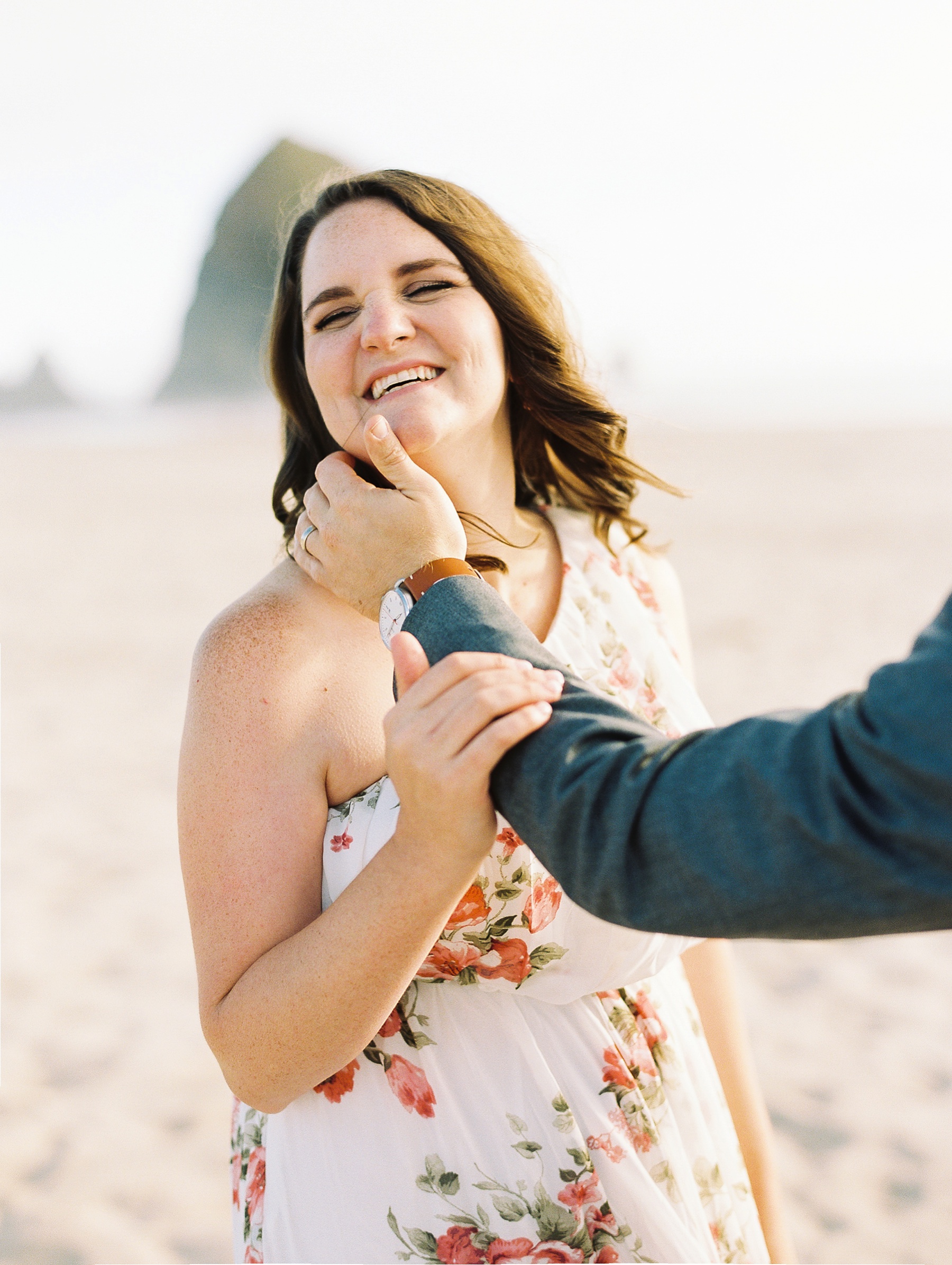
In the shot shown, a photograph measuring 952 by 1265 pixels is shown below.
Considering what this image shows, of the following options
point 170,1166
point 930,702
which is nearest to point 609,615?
point 930,702

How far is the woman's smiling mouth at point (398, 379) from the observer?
200 centimetres

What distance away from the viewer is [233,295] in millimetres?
63562

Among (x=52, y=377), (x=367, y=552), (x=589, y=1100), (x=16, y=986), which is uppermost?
(x=367, y=552)

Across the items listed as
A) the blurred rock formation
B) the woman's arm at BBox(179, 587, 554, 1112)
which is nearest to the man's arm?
the woman's arm at BBox(179, 587, 554, 1112)

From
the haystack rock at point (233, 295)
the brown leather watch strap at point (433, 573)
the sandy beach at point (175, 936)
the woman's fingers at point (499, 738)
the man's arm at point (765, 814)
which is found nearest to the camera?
the man's arm at point (765, 814)

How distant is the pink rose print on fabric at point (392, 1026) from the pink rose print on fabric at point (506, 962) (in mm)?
155

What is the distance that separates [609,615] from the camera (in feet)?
7.27

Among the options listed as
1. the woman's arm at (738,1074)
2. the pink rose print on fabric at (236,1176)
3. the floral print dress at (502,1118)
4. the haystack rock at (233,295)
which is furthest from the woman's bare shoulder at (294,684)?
the haystack rock at (233,295)

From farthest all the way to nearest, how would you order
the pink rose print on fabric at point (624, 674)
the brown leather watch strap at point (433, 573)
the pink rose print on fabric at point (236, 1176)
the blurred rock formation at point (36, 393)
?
the blurred rock formation at point (36, 393)
the pink rose print on fabric at point (624, 674)
the pink rose print on fabric at point (236, 1176)
the brown leather watch strap at point (433, 573)

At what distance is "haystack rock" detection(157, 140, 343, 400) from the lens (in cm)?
5509

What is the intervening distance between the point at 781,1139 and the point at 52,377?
47.8 metres

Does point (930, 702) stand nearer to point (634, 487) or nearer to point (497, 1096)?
point (497, 1096)

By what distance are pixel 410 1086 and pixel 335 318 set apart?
1458 mm

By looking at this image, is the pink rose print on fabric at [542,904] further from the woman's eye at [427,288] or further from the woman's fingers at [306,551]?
the woman's eye at [427,288]
